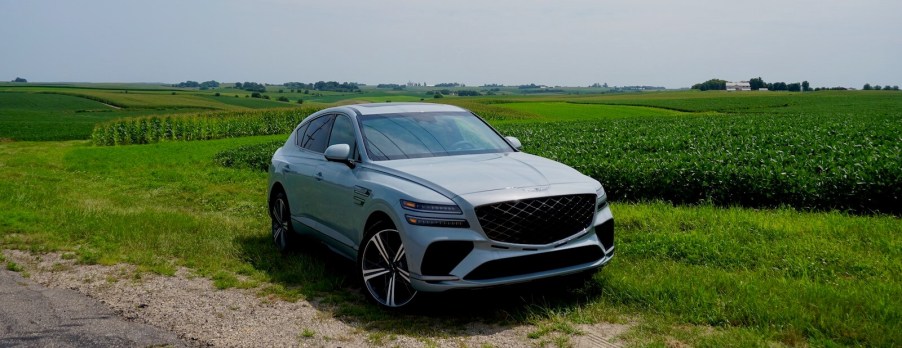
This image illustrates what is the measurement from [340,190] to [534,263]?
2.14 meters

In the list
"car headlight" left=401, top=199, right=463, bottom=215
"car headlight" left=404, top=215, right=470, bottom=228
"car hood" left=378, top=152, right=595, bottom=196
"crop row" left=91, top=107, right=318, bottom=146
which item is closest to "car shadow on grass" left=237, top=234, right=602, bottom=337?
"car headlight" left=404, top=215, right=470, bottom=228

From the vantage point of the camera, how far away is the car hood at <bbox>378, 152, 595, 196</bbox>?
226 inches

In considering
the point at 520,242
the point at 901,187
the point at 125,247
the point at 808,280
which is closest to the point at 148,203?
the point at 125,247

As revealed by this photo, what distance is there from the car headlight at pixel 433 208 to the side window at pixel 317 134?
2.42 meters

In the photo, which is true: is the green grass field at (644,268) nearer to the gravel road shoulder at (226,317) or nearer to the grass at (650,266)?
the grass at (650,266)

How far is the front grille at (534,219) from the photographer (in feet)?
18.1

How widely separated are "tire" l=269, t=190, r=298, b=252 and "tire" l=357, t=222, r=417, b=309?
2.42 m

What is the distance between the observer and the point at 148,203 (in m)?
14.1

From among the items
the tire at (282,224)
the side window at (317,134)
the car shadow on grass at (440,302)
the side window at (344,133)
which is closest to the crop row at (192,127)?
the tire at (282,224)

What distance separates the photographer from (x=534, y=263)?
18.5ft

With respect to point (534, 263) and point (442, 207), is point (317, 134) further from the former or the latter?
point (534, 263)

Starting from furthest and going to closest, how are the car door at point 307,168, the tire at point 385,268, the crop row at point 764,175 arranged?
the crop row at point 764,175, the car door at point 307,168, the tire at point 385,268

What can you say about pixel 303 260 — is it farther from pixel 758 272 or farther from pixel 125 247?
pixel 758 272

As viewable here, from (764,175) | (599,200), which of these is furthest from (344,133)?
(764,175)
